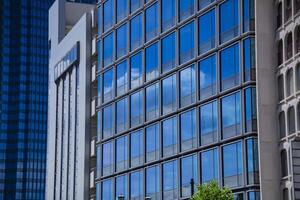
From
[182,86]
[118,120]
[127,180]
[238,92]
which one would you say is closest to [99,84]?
[118,120]

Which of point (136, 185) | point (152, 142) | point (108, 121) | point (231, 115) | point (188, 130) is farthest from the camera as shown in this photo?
point (108, 121)

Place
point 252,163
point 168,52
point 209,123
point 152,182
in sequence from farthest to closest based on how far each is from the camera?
point 152,182 → point 168,52 → point 209,123 → point 252,163

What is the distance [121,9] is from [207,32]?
1968 cm

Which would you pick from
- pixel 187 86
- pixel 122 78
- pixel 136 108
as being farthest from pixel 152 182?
pixel 122 78

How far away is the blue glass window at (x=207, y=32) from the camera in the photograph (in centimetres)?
6269

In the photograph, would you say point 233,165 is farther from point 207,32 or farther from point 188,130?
point 207,32

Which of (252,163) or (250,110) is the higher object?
(250,110)

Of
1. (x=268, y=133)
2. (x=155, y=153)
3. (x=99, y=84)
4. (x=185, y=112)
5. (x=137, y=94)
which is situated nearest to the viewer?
(x=268, y=133)

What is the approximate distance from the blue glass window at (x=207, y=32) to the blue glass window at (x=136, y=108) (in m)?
11.9

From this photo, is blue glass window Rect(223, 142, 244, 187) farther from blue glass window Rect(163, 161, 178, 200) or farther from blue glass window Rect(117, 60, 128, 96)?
blue glass window Rect(117, 60, 128, 96)

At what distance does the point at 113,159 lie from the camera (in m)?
79.2

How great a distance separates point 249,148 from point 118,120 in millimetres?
25014

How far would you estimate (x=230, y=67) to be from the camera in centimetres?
5956

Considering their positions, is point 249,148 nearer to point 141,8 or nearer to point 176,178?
point 176,178
